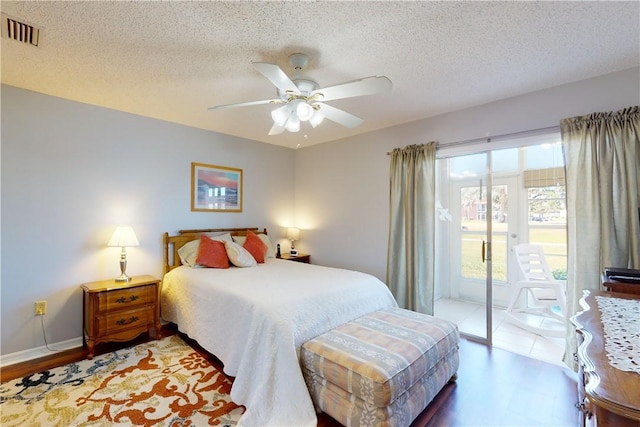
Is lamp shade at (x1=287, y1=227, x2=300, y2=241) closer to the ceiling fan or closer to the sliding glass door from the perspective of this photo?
the sliding glass door

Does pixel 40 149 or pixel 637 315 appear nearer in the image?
pixel 637 315

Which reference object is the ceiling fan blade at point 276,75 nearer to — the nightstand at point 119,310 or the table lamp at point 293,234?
the nightstand at point 119,310

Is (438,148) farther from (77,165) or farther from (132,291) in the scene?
(77,165)

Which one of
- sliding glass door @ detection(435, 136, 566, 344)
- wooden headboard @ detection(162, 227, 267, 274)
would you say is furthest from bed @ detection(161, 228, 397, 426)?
sliding glass door @ detection(435, 136, 566, 344)

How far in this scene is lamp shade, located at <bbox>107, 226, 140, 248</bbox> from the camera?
2.90m

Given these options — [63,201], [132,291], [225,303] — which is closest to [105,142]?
[63,201]

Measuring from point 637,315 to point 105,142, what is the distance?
A: 4.33 m

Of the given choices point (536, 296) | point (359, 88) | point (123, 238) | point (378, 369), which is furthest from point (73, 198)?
point (536, 296)

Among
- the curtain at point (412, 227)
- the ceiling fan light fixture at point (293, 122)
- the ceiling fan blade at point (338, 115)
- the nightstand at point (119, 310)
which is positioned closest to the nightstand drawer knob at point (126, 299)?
the nightstand at point (119, 310)

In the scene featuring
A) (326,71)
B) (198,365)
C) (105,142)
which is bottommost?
(198,365)

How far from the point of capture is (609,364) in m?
0.88

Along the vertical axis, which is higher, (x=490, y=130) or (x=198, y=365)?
(x=490, y=130)

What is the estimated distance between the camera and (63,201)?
9.37 ft

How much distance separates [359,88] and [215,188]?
8.96 feet
